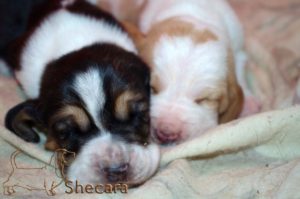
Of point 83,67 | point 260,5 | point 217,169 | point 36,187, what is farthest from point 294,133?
point 260,5

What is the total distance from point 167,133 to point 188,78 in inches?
17.7

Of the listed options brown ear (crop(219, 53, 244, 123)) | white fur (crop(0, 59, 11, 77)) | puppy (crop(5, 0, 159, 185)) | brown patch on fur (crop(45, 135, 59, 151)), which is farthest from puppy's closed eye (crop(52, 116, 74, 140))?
white fur (crop(0, 59, 11, 77))

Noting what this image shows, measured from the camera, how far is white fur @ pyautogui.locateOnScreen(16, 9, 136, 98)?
360 centimetres

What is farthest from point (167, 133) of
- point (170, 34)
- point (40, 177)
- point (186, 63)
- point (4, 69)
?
point (4, 69)

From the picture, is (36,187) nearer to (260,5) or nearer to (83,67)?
(83,67)

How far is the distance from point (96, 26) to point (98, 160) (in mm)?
1349

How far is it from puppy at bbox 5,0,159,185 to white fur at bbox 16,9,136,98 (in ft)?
0.08

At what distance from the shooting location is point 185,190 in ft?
9.30

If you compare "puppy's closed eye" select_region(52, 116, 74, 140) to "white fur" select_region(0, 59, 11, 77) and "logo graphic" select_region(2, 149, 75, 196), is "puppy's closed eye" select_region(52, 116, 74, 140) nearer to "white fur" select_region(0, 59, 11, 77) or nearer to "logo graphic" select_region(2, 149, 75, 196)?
"logo graphic" select_region(2, 149, 75, 196)

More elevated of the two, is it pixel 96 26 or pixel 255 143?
pixel 96 26

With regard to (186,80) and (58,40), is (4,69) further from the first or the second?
(186,80)

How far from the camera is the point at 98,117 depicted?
2.91 metres

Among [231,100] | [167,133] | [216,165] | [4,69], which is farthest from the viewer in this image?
[4,69]

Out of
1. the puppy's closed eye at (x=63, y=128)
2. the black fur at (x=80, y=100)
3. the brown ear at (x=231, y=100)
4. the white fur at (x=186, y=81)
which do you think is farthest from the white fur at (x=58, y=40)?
the brown ear at (x=231, y=100)
